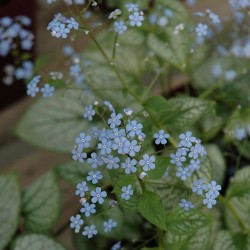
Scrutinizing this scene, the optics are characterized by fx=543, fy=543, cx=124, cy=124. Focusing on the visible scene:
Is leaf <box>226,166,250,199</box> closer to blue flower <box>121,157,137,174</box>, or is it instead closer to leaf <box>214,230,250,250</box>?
leaf <box>214,230,250,250</box>

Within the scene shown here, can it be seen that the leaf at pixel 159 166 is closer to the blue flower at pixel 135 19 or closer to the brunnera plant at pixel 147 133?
the brunnera plant at pixel 147 133

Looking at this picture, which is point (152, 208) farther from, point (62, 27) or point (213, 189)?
point (62, 27)

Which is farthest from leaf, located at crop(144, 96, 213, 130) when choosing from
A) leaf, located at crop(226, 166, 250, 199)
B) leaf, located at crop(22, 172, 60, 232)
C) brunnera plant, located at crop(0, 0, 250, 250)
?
leaf, located at crop(22, 172, 60, 232)

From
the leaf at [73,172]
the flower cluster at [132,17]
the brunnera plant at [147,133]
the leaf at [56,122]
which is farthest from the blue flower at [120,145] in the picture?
the leaf at [56,122]

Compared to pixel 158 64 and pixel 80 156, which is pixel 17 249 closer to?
pixel 80 156

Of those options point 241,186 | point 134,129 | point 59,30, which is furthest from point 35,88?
point 241,186

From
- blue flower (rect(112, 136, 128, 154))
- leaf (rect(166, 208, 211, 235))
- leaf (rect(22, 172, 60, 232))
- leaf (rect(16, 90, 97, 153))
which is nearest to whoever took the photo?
blue flower (rect(112, 136, 128, 154))
